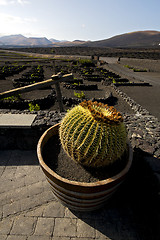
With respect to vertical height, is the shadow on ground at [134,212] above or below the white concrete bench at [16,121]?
below

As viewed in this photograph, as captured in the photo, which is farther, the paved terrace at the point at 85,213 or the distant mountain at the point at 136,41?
the distant mountain at the point at 136,41

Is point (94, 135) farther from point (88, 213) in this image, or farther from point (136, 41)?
point (136, 41)

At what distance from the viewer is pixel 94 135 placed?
2053mm

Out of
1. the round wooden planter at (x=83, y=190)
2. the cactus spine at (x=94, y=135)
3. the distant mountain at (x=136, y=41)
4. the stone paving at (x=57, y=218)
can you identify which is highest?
the distant mountain at (x=136, y=41)

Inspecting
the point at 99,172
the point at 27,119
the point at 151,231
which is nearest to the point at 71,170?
the point at 99,172

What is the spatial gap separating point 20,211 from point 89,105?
2.70 m

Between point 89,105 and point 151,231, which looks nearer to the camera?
point 89,105

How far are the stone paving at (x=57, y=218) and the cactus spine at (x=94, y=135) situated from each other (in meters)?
1.35

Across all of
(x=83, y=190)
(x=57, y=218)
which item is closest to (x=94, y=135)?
(x=83, y=190)

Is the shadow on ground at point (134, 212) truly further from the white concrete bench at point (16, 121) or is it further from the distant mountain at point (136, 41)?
the distant mountain at point (136, 41)

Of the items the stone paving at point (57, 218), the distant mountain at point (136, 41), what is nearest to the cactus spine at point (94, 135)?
the stone paving at point (57, 218)

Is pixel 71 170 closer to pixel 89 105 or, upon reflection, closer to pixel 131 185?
pixel 89 105

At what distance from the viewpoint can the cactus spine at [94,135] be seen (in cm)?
205

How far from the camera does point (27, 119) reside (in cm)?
438
